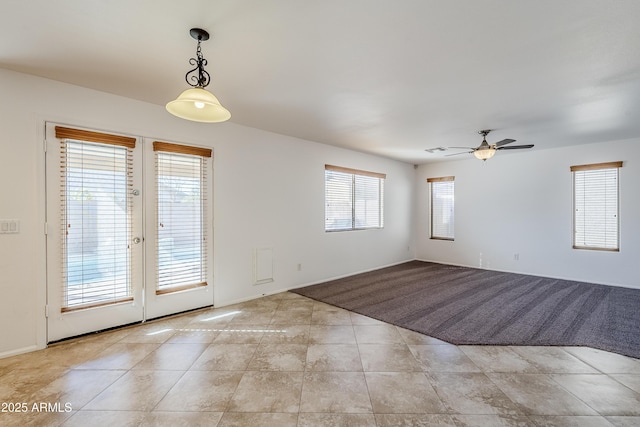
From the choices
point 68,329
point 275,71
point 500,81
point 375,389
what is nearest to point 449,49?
point 500,81

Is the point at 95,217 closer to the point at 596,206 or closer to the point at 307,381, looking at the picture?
the point at 307,381

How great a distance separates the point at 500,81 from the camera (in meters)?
2.76

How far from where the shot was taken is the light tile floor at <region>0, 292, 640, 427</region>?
1.87 metres

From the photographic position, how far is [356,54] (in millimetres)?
2320

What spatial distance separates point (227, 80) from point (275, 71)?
528mm

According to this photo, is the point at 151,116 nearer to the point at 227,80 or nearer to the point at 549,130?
the point at 227,80

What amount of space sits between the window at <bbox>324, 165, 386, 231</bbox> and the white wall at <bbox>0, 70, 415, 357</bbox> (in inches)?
7.2

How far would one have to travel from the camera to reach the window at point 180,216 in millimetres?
3498

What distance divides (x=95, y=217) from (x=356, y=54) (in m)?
3.11

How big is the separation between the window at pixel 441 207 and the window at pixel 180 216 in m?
5.68

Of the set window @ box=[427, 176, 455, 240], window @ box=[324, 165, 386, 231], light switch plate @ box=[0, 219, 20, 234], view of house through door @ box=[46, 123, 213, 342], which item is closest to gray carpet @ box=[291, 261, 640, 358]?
window @ box=[324, 165, 386, 231]

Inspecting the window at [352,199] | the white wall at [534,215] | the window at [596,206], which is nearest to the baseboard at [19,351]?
the window at [352,199]

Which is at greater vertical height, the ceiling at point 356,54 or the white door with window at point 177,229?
the ceiling at point 356,54

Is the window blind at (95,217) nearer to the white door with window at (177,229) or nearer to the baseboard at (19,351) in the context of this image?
the white door with window at (177,229)
